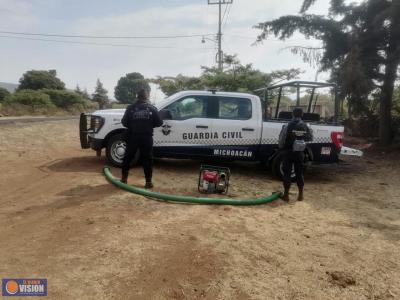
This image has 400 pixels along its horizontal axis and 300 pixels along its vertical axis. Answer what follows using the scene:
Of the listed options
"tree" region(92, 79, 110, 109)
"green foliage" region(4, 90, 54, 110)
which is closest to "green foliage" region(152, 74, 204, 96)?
"green foliage" region(4, 90, 54, 110)

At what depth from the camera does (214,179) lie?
20.7 ft

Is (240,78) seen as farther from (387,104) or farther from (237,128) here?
(237,128)

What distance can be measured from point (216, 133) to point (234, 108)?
0.70 m

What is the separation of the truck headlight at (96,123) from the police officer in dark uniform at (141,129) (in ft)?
5.92

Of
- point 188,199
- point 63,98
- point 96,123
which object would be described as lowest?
point 188,199

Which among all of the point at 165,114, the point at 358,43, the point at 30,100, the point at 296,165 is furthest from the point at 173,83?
the point at 296,165

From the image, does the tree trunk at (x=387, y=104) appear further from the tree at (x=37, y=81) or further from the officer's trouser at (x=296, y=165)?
the tree at (x=37, y=81)

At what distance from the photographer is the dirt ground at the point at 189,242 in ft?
10.8

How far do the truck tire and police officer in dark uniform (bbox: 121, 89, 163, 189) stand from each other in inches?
61.1

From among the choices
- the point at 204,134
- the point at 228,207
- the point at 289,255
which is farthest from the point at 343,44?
the point at 289,255

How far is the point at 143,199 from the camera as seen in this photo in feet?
18.7

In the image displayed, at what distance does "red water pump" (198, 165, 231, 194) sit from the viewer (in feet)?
20.6

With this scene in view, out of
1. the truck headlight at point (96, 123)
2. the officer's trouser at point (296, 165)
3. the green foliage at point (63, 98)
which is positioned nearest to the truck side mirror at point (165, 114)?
the truck headlight at point (96, 123)

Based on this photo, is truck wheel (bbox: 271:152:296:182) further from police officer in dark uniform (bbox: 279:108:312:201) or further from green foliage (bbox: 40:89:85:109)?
green foliage (bbox: 40:89:85:109)
